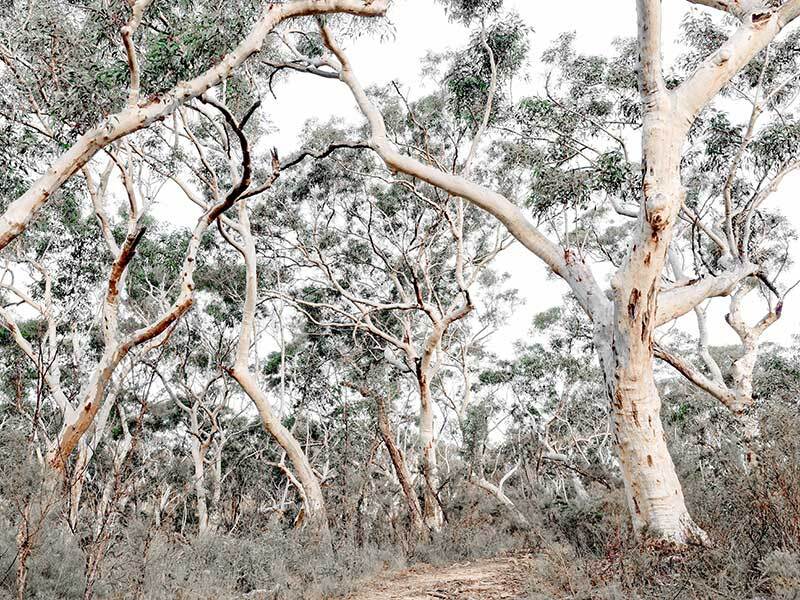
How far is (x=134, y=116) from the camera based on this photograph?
5.12m

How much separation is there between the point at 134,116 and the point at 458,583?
504 centimetres

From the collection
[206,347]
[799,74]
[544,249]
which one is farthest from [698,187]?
[206,347]

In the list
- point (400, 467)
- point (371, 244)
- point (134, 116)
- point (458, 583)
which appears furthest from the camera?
point (371, 244)

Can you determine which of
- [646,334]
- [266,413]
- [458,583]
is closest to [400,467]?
[266,413]

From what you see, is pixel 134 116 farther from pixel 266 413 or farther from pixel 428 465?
pixel 428 465

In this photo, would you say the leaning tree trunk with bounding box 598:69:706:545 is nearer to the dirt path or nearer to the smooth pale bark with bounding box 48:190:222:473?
the dirt path

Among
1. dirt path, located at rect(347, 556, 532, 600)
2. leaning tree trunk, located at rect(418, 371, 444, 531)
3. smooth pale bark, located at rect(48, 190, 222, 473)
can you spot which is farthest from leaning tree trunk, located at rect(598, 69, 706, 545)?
leaning tree trunk, located at rect(418, 371, 444, 531)

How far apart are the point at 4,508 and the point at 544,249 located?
5463 mm

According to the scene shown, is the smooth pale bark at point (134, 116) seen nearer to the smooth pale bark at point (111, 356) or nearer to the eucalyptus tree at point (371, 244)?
the smooth pale bark at point (111, 356)

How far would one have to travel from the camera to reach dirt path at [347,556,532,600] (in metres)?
5.31

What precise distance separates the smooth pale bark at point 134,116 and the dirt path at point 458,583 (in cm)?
424

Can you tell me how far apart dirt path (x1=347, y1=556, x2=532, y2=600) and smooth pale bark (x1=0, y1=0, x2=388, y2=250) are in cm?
424

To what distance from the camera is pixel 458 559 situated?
313 inches

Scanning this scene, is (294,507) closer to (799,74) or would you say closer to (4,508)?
(4,508)
